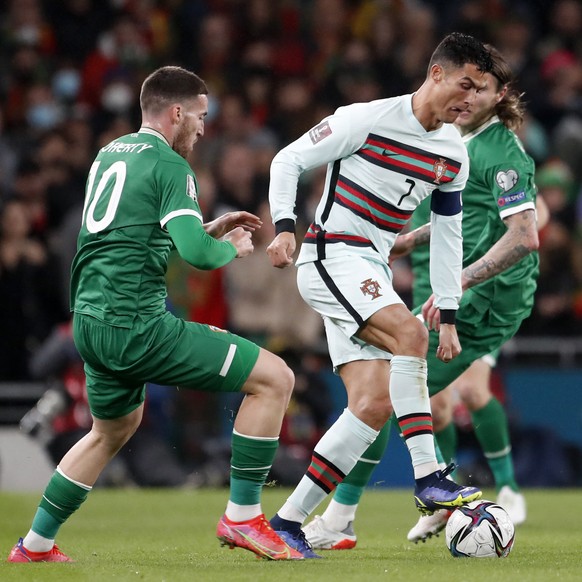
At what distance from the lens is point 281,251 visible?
5.53 metres

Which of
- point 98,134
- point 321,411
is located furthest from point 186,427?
point 98,134

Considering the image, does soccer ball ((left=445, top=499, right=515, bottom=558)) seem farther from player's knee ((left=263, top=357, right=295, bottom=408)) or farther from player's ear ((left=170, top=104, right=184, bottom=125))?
player's ear ((left=170, top=104, right=184, bottom=125))

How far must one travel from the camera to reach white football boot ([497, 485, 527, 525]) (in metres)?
8.09

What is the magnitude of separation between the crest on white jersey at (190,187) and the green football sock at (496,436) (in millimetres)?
3375

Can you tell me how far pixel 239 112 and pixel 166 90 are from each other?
7600 millimetres

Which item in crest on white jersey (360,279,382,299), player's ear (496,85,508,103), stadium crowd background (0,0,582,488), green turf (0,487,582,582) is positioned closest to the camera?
green turf (0,487,582,582)

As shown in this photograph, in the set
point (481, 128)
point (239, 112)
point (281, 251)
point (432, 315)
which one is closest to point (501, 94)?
point (481, 128)

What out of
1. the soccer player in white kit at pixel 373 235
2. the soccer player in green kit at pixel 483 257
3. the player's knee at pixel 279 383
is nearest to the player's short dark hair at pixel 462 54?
the soccer player in white kit at pixel 373 235

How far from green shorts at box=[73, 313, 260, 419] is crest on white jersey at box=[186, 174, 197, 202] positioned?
0.53 m

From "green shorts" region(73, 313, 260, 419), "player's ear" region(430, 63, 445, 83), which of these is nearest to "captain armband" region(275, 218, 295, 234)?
"green shorts" region(73, 313, 260, 419)

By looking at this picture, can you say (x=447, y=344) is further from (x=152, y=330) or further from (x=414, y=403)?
(x=152, y=330)

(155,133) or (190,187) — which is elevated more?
(155,133)

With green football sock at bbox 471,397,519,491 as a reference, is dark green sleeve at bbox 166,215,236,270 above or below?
above

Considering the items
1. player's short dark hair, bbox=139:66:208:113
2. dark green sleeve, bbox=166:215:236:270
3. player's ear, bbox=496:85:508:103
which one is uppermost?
player's short dark hair, bbox=139:66:208:113
